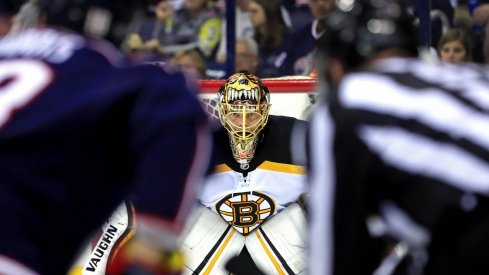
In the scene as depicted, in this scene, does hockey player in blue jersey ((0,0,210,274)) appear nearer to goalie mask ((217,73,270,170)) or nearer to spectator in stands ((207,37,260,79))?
goalie mask ((217,73,270,170))

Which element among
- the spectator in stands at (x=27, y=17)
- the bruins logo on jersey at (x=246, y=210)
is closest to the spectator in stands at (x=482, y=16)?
the bruins logo on jersey at (x=246, y=210)

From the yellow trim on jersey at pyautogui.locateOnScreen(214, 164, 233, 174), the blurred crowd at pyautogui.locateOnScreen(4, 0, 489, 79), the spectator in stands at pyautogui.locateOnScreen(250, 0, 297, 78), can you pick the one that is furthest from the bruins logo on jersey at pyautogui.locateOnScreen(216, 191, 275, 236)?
the spectator in stands at pyautogui.locateOnScreen(250, 0, 297, 78)

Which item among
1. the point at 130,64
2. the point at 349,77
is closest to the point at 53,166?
the point at 130,64

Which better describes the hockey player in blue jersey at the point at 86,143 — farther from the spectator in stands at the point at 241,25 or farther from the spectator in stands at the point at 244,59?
the spectator in stands at the point at 241,25

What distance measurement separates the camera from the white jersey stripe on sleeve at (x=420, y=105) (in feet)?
7.77

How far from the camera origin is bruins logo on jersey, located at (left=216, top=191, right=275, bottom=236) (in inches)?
214

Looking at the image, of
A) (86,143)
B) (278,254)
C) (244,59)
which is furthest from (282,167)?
(86,143)

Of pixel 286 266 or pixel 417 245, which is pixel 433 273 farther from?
pixel 286 266

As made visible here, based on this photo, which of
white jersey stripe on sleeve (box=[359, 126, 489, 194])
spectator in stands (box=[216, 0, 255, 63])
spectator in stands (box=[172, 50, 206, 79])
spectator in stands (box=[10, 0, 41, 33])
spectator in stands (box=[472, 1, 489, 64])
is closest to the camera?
white jersey stripe on sleeve (box=[359, 126, 489, 194])

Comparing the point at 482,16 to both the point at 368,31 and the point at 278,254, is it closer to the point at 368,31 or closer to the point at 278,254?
the point at 278,254

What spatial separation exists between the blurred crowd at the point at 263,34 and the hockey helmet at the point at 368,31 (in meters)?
3.34

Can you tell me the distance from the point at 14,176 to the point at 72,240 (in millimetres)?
226

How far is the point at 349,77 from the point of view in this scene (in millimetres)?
2479

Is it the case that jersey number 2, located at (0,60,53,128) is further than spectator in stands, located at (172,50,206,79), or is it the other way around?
spectator in stands, located at (172,50,206,79)
